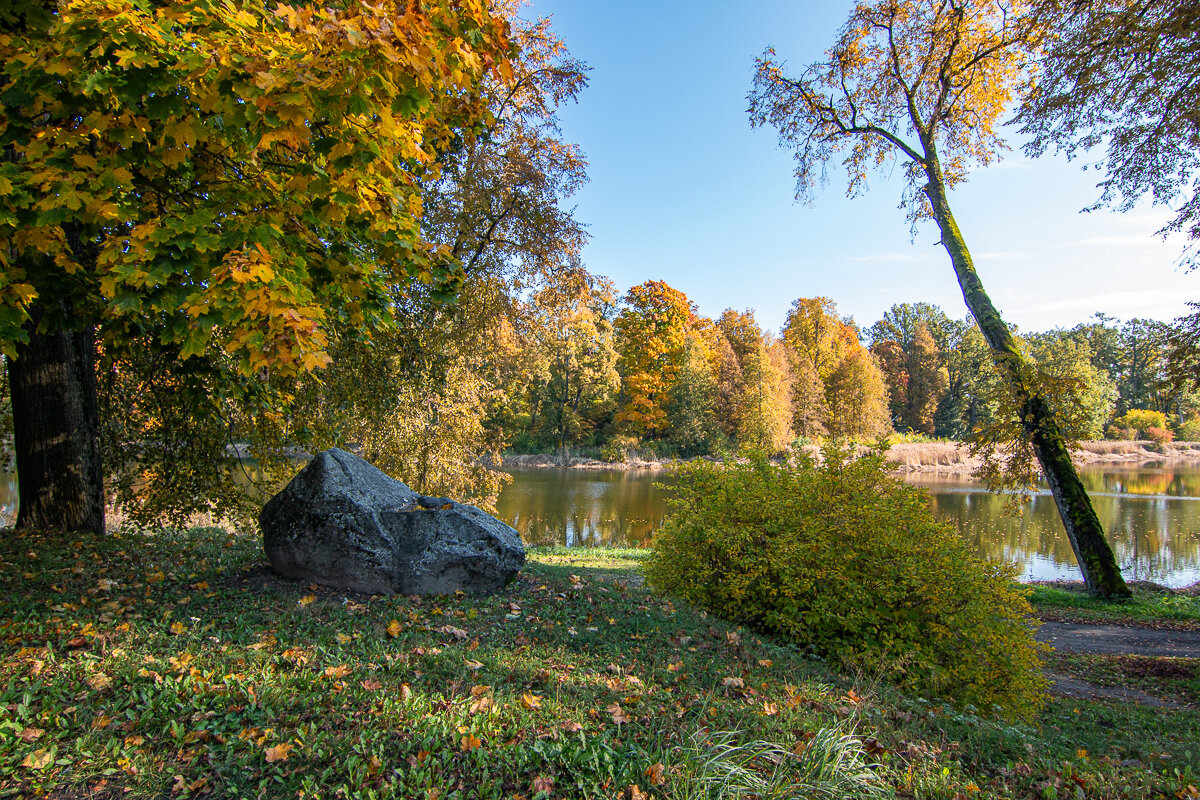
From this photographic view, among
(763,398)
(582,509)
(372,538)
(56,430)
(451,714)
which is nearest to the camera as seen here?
(451,714)

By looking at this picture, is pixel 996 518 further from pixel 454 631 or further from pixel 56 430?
pixel 56 430

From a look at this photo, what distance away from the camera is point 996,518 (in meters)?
20.7

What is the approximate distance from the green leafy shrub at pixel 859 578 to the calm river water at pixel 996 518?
5.16m

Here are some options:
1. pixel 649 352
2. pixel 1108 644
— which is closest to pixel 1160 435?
pixel 649 352

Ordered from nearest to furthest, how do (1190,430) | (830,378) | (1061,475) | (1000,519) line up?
1. (1061,475)
2. (1000,519)
3. (830,378)
4. (1190,430)

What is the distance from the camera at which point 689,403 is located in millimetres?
39156

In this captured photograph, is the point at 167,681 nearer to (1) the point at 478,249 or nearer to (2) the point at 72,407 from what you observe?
(2) the point at 72,407

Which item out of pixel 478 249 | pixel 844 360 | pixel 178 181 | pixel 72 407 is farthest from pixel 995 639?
pixel 844 360

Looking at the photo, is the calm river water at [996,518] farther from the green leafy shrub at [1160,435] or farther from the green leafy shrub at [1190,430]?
the green leafy shrub at [1190,430]

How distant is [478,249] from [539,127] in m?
2.72

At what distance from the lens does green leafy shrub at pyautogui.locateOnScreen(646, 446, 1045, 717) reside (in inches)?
185

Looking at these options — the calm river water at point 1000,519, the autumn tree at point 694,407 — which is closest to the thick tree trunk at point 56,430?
the calm river water at point 1000,519

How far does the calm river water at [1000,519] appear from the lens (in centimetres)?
1527

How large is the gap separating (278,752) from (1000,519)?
23.6m
